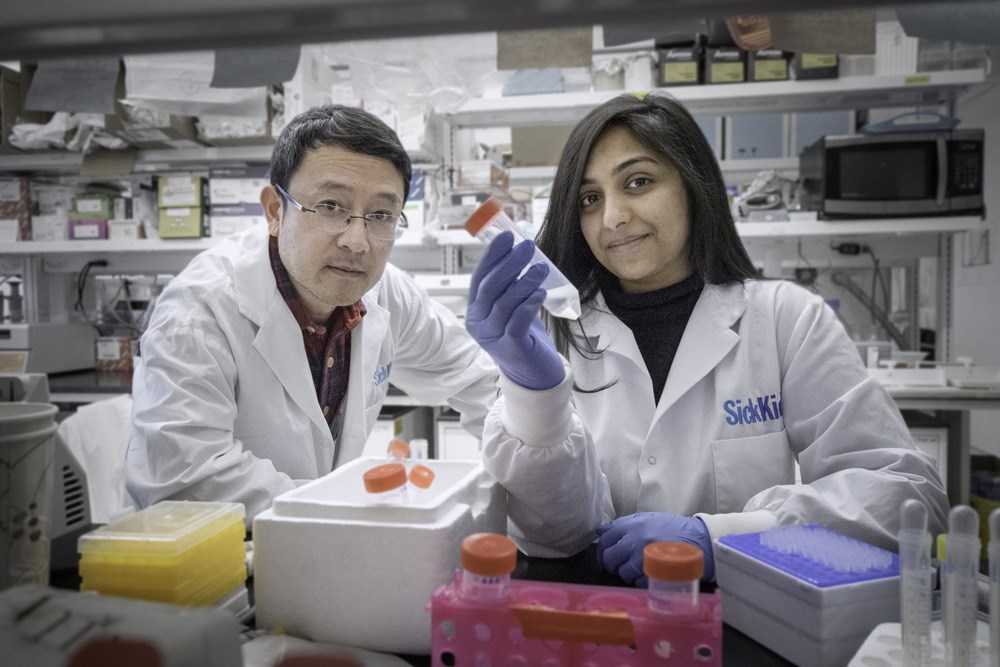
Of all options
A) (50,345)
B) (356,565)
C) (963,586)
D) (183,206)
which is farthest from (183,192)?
(963,586)

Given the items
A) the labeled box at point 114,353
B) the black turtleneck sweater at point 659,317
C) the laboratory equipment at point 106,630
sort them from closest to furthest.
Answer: the laboratory equipment at point 106,630
the black turtleneck sweater at point 659,317
the labeled box at point 114,353

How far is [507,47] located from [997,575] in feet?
2.55

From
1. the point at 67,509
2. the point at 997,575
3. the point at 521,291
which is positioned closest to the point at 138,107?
the point at 67,509

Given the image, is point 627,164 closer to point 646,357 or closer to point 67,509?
point 646,357

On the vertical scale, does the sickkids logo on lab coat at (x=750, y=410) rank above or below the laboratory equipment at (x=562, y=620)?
above

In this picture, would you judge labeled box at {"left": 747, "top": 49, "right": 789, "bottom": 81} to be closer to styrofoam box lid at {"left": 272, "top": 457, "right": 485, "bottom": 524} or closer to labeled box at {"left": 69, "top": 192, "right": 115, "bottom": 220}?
styrofoam box lid at {"left": 272, "top": 457, "right": 485, "bottom": 524}

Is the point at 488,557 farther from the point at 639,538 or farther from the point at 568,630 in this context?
the point at 639,538

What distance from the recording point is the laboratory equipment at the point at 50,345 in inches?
126

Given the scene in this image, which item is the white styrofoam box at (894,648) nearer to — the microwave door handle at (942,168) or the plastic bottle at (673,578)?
the plastic bottle at (673,578)

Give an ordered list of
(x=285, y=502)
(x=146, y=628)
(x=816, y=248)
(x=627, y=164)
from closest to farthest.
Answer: (x=146, y=628)
(x=285, y=502)
(x=627, y=164)
(x=816, y=248)

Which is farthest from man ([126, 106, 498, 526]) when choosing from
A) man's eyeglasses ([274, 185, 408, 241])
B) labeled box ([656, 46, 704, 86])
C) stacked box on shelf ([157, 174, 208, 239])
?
labeled box ([656, 46, 704, 86])

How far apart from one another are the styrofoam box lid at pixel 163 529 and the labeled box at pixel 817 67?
3.05 meters

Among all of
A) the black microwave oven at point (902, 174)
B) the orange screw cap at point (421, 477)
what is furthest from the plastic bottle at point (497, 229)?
the black microwave oven at point (902, 174)

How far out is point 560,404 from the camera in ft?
2.98
